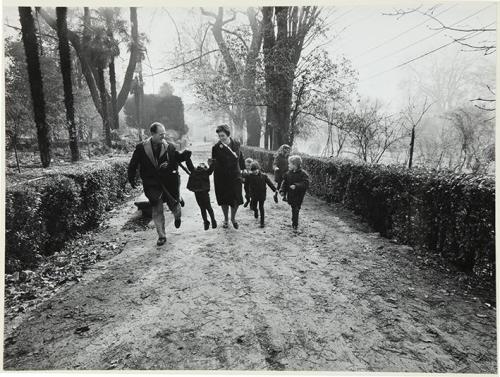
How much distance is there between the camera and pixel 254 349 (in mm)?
2535

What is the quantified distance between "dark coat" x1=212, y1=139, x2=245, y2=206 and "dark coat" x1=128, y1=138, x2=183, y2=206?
703 mm

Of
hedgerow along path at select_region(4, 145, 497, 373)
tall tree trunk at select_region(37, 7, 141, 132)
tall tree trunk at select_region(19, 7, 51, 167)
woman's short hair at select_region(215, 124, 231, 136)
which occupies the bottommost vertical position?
hedgerow along path at select_region(4, 145, 497, 373)

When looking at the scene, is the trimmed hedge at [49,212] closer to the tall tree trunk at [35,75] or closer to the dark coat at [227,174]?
the dark coat at [227,174]

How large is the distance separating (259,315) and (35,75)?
1196 cm

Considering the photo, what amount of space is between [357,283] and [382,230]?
→ 7.72ft

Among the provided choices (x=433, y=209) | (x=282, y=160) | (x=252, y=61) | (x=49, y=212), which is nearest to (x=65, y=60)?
(x=252, y=61)

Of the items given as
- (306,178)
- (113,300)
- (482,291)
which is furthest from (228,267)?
(482,291)

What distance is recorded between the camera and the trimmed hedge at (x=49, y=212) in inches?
143

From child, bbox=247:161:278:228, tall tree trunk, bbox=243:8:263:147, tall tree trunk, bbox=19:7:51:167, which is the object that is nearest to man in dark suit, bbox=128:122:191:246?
child, bbox=247:161:278:228

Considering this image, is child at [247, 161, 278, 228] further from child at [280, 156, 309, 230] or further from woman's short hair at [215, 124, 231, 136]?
woman's short hair at [215, 124, 231, 136]

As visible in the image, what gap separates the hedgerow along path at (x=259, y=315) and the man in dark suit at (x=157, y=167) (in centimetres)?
82

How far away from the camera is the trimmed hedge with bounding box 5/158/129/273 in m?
3.63

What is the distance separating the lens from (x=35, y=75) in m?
10.9

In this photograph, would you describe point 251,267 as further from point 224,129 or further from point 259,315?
point 224,129
